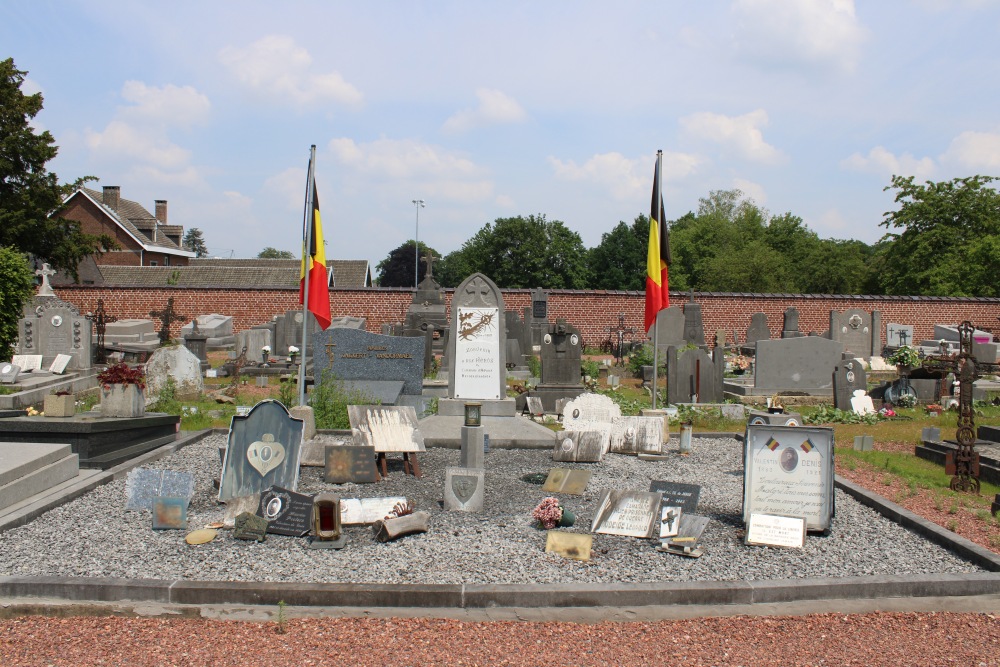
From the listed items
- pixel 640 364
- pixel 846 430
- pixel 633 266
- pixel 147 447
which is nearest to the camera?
pixel 147 447

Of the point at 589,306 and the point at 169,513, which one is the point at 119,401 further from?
the point at 589,306

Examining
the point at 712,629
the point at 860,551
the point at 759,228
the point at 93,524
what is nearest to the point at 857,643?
the point at 712,629

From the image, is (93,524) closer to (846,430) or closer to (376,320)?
(846,430)

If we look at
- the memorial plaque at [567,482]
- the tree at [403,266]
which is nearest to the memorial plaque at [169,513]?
the memorial plaque at [567,482]

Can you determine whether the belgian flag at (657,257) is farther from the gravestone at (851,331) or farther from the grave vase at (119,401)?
the gravestone at (851,331)

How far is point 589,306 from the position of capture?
101 feet

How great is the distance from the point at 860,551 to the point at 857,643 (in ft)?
5.17

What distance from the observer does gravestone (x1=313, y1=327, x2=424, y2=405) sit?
465 inches

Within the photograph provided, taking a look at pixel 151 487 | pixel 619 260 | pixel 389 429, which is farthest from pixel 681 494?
pixel 619 260

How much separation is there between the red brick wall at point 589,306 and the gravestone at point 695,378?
51.3 ft

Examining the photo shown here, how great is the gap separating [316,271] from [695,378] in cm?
689

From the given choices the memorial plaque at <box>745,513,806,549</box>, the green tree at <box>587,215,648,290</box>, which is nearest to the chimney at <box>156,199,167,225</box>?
the green tree at <box>587,215,648,290</box>

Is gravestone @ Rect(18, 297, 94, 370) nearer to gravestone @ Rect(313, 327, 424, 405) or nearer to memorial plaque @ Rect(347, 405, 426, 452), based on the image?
gravestone @ Rect(313, 327, 424, 405)

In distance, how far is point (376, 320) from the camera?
30047mm
